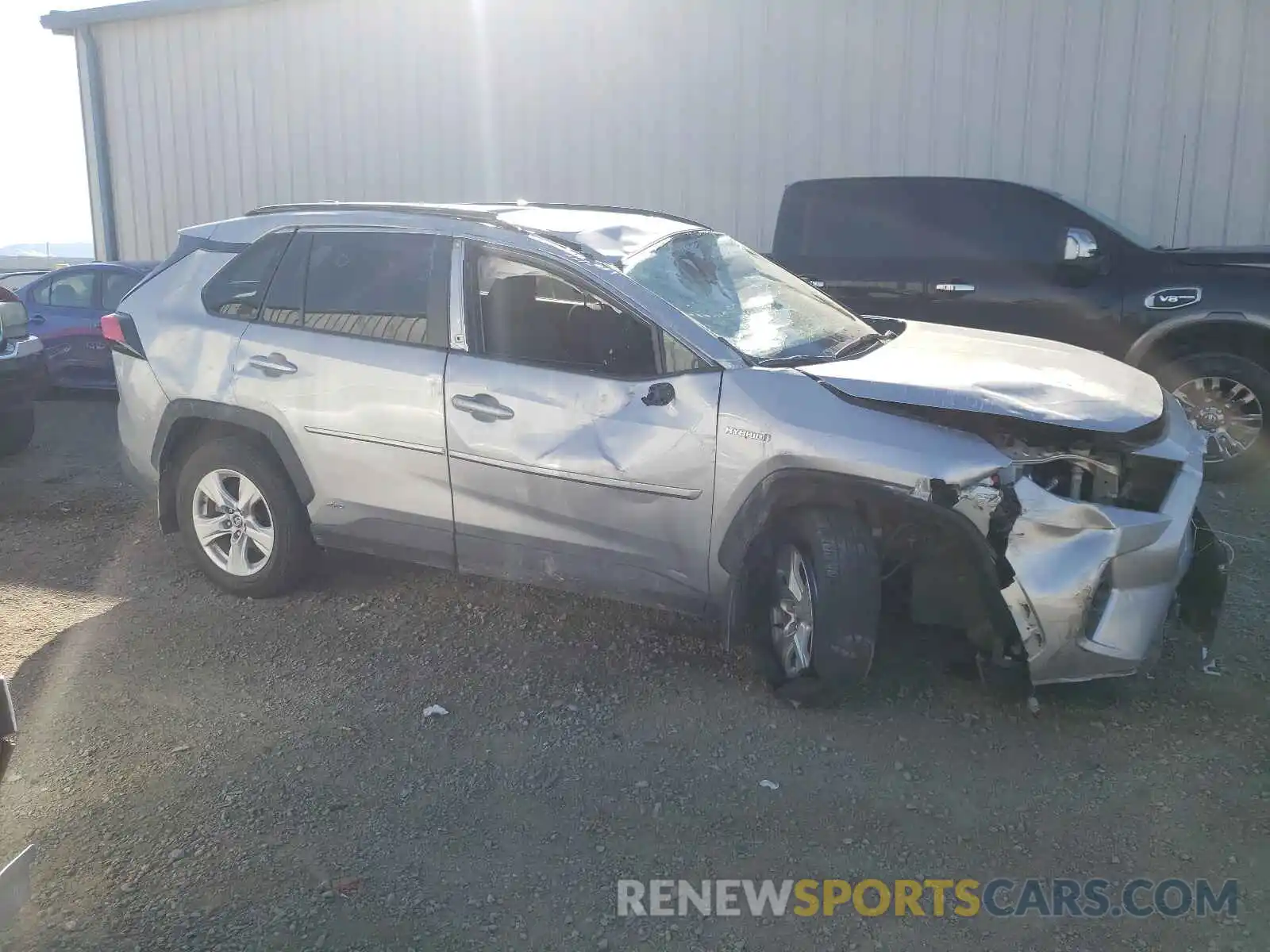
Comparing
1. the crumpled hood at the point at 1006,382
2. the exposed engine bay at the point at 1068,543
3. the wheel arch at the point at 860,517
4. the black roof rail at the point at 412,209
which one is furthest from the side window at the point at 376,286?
the exposed engine bay at the point at 1068,543

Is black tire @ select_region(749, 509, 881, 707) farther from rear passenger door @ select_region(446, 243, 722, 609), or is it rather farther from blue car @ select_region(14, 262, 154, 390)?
blue car @ select_region(14, 262, 154, 390)

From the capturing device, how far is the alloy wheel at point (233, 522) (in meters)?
5.18

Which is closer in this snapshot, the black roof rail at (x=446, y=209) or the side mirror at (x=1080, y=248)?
the black roof rail at (x=446, y=209)

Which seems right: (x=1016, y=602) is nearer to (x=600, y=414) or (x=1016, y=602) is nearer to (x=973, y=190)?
(x=600, y=414)

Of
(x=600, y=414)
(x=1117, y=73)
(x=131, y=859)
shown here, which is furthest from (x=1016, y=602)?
(x=1117, y=73)

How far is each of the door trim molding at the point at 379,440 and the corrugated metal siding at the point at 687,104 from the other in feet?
24.2

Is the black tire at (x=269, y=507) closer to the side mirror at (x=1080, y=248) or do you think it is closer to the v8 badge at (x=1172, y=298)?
the side mirror at (x=1080, y=248)

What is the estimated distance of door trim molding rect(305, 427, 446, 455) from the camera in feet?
15.1

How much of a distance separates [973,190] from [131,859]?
7005 mm

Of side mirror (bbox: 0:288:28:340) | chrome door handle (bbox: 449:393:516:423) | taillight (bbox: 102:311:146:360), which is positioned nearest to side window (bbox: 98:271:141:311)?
side mirror (bbox: 0:288:28:340)

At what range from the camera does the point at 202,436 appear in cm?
529

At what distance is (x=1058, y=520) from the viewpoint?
11.9 ft

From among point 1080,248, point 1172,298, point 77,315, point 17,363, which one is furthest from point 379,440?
point 77,315

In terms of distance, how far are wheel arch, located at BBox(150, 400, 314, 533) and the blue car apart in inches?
222
